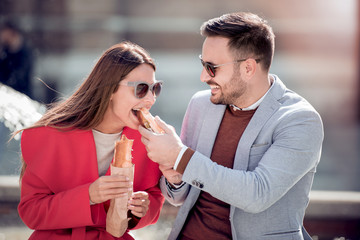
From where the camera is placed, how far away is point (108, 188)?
2635mm

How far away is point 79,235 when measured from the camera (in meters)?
2.76

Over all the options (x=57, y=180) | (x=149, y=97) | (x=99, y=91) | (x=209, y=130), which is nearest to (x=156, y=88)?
(x=149, y=97)

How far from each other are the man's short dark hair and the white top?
3.26 feet

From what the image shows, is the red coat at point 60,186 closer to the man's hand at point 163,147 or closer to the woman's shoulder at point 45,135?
the woman's shoulder at point 45,135

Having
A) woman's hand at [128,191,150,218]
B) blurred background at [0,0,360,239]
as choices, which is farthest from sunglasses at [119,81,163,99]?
blurred background at [0,0,360,239]

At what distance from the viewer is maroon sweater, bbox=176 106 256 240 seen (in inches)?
120

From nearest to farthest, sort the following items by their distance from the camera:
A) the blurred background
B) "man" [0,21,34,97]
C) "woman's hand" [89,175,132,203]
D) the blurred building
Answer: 1. "woman's hand" [89,175,132,203]
2. "man" [0,21,34,97]
3. the blurred background
4. the blurred building

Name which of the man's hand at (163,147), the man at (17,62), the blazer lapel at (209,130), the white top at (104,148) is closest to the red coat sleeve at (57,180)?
the white top at (104,148)

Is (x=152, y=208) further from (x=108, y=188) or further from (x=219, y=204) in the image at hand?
(x=108, y=188)

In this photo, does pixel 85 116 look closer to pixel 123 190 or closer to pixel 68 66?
pixel 123 190

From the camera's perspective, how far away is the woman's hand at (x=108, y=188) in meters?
2.63

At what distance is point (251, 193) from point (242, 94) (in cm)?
79

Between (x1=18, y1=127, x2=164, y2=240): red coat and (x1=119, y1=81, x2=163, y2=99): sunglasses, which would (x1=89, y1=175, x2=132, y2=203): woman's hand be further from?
(x1=119, y1=81, x2=163, y2=99): sunglasses

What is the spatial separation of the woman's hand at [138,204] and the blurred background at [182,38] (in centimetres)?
1136
